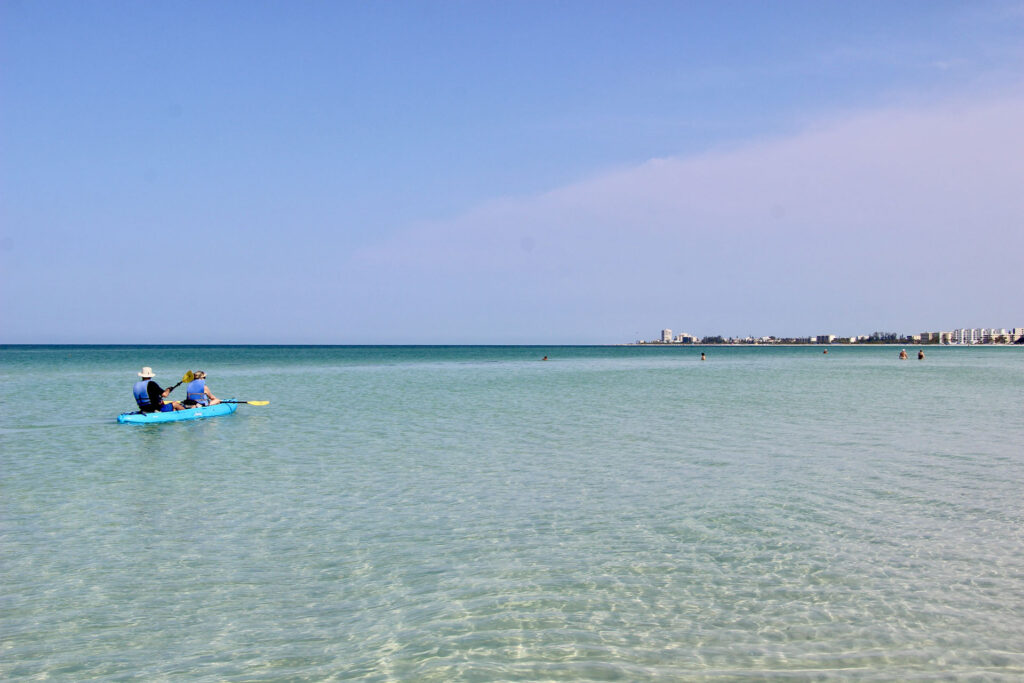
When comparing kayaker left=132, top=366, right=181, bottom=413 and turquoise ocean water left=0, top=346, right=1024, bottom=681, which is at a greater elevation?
kayaker left=132, top=366, right=181, bottom=413

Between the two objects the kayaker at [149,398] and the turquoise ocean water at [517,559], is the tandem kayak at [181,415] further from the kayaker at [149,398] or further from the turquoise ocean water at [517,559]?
the turquoise ocean water at [517,559]

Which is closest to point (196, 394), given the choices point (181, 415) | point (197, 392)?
point (197, 392)

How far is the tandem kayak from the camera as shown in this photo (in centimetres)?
2519

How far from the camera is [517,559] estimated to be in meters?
9.36

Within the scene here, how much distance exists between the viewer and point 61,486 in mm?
14289

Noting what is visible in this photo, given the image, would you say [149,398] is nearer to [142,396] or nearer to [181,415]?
[142,396]

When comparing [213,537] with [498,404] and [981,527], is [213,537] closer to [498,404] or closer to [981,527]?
[981,527]

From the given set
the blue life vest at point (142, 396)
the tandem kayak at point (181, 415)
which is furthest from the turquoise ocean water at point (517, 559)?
the blue life vest at point (142, 396)

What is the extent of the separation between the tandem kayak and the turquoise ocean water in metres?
4.80

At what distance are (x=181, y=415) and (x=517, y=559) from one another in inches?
814

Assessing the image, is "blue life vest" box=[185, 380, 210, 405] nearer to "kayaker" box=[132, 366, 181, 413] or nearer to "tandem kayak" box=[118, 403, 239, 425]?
"tandem kayak" box=[118, 403, 239, 425]

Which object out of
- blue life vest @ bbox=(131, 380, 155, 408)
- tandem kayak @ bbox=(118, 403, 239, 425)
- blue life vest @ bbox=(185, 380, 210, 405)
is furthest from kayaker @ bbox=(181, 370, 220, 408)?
blue life vest @ bbox=(131, 380, 155, 408)

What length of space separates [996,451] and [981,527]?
341 inches

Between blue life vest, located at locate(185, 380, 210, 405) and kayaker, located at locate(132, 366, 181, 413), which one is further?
blue life vest, located at locate(185, 380, 210, 405)
